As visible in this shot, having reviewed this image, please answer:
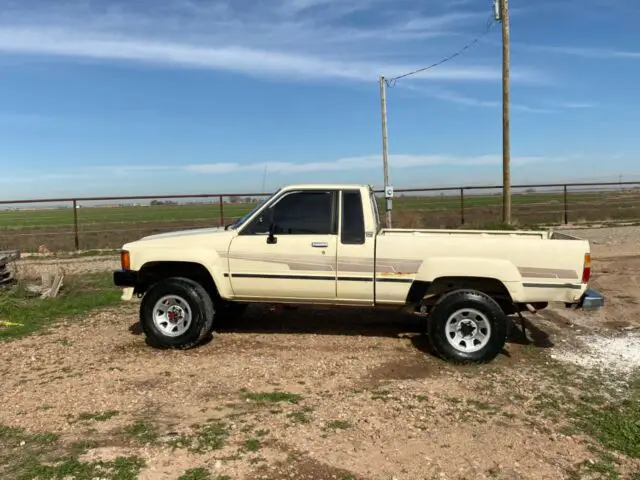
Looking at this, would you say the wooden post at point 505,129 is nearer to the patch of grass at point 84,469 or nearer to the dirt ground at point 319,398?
the dirt ground at point 319,398

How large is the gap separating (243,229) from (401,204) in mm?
25345

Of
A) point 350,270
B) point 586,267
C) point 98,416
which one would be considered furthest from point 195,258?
point 586,267

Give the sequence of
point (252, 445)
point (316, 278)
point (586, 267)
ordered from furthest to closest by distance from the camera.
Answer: point (316, 278) < point (586, 267) < point (252, 445)

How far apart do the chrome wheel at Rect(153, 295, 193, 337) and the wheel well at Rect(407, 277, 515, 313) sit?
8.35 feet

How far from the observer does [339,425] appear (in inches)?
165

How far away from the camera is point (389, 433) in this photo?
159 inches

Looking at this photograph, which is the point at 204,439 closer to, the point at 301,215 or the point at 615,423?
the point at 301,215

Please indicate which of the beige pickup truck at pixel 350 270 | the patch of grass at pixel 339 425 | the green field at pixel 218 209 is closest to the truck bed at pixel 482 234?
the beige pickup truck at pixel 350 270

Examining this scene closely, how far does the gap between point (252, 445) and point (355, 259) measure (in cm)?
260

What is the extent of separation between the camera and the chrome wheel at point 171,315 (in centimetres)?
622

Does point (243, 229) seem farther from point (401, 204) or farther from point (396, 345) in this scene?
point (401, 204)

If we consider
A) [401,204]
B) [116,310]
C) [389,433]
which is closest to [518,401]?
[389,433]

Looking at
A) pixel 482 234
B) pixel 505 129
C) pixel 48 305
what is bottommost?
pixel 48 305

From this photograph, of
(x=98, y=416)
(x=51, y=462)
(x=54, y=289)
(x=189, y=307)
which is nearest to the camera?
(x=51, y=462)
